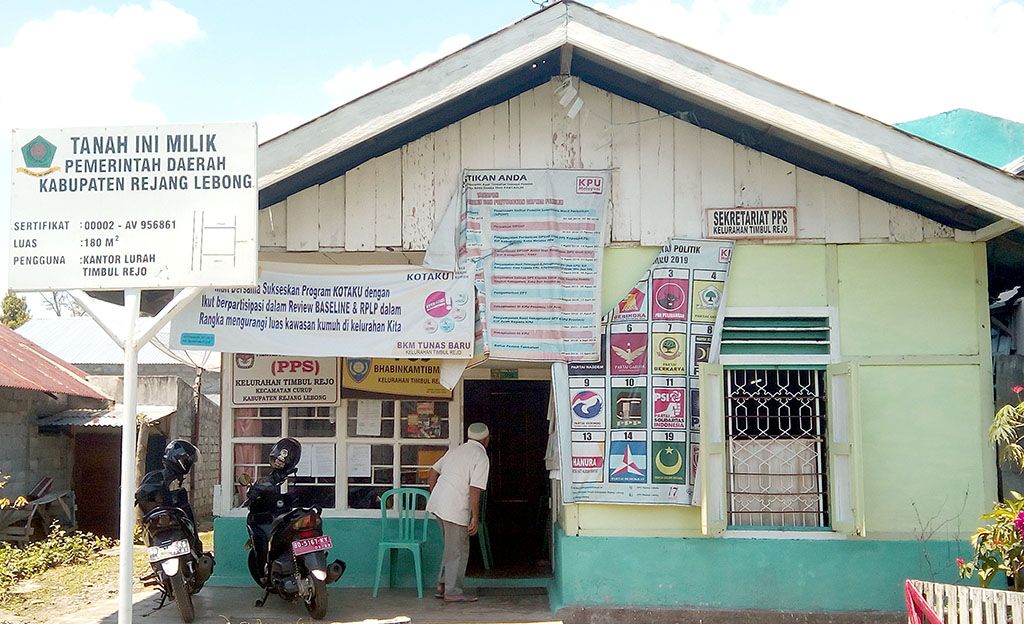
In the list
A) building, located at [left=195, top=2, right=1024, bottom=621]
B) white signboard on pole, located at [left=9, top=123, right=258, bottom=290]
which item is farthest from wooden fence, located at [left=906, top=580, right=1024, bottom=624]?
white signboard on pole, located at [left=9, top=123, right=258, bottom=290]

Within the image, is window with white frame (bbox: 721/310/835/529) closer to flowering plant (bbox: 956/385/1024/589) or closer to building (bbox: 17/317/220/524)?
flowering plant (bbox: 956/385/1024/589)

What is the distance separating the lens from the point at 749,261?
280 inches

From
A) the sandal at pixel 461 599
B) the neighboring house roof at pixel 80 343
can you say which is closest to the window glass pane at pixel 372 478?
the sandal at pixel 461 599

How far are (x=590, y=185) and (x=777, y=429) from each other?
2.38 meters

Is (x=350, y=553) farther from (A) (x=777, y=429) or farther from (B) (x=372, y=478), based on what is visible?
(A) (x=777, y=429)

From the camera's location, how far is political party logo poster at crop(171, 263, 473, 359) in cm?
704

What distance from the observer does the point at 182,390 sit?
50.0ft

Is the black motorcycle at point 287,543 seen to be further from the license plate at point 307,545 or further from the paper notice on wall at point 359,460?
the paper notice on wall at point 359,460

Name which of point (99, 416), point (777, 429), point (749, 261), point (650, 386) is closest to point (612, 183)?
point (749, 261)

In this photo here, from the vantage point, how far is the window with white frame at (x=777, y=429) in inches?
273

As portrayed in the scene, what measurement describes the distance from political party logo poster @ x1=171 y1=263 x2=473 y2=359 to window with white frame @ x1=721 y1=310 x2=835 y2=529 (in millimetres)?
2114

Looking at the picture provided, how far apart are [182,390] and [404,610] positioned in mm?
9132

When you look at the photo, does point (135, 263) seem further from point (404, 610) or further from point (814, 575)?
point (814, 575)

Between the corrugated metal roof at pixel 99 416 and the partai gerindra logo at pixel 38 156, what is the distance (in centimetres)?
793
